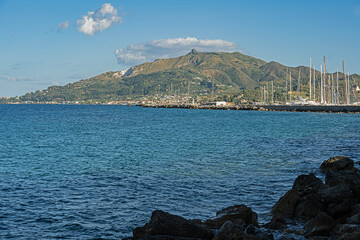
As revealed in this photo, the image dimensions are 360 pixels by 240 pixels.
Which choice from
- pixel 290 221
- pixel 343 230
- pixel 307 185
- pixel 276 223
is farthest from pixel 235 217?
pixel 307 185

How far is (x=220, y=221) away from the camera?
46.6ft

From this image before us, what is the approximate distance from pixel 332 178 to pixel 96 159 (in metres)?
22.5

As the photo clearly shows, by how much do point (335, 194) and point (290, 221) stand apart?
251 cm

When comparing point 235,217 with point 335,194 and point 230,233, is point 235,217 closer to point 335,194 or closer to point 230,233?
point 230,233

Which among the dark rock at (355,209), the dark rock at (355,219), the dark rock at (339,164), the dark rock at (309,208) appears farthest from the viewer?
the dark rock at (339,164)

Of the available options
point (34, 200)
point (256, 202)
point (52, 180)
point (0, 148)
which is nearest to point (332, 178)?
point (256, 202)

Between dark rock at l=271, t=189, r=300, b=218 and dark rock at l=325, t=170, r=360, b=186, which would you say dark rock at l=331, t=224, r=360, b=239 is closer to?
dark rock at l=271, t=189, r=300, b=218

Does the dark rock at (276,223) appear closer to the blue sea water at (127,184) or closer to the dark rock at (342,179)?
the blue sea water at (127,184)

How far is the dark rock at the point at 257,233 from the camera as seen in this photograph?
1219cm

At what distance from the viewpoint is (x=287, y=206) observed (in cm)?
1639

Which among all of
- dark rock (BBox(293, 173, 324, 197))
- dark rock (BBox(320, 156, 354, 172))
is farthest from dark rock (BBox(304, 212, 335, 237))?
dark rock (BBox(320, 156, 354, 172))

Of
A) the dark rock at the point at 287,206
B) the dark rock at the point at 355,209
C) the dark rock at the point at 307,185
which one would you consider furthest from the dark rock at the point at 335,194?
the dark rock at the point at 307,185

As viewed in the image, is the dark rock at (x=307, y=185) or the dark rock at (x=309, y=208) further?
the dark rock at (x=307, y=185)

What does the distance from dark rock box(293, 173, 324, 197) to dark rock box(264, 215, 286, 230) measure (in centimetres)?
354
